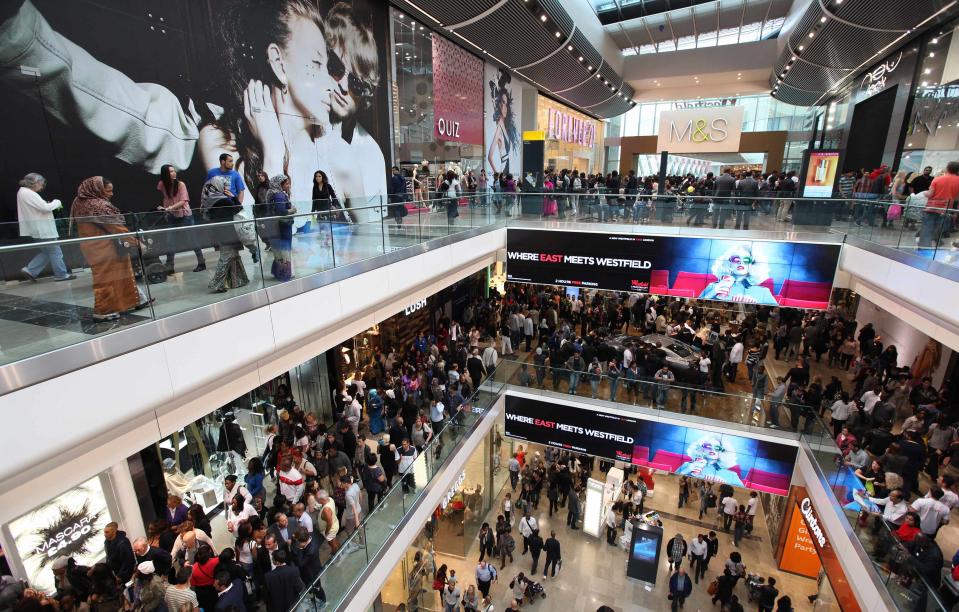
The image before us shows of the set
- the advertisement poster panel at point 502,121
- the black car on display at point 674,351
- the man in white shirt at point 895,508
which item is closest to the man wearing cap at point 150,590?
the man in white shirt at point 895,508

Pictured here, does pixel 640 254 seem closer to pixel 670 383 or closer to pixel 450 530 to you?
pixel 670 383

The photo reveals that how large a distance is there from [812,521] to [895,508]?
10.6 ft

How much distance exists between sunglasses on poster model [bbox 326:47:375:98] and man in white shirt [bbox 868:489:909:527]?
12060mm

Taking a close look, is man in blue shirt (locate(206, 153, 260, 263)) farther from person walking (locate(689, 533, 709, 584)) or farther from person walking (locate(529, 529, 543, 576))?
person walking (locate(689, 533, 709, 584))

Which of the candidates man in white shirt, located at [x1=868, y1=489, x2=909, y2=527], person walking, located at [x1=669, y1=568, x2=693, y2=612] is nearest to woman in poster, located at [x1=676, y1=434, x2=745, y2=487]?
person walking, located at [x1=669, y1=568, x2=693, y2=612]

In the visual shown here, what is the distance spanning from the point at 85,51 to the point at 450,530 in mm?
10875

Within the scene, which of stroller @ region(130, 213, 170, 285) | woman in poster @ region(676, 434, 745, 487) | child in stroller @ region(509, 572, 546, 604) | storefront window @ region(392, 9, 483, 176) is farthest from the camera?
storefront window @ region(392, 9, 483, 176)

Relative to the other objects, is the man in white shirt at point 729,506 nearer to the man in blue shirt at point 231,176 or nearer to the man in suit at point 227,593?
the man in suit at point 227,593

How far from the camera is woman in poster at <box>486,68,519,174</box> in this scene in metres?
19.0

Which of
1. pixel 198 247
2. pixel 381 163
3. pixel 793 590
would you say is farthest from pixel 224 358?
pixel 793 590

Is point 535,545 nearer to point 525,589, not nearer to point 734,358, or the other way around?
point 525,589

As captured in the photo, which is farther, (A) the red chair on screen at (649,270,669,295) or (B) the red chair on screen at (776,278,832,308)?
(A) the red chair on screen at (649,270,669,295)

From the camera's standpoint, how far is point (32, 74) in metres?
5.58

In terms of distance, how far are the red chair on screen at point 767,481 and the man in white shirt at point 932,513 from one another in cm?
456
